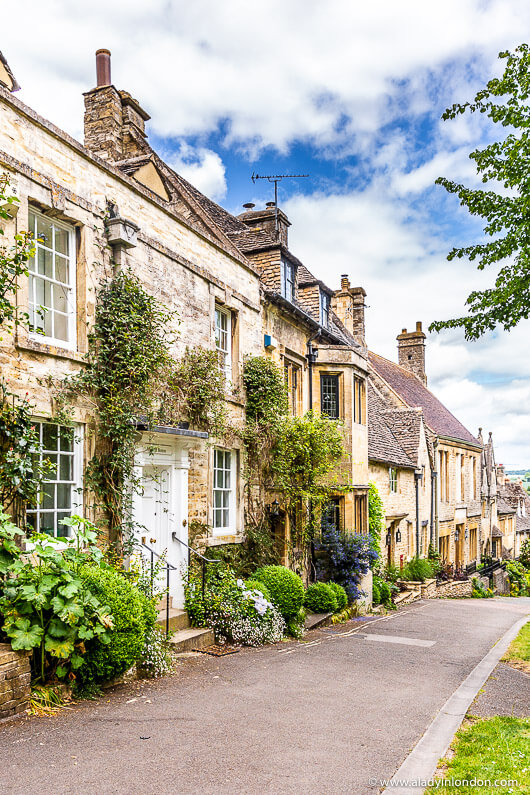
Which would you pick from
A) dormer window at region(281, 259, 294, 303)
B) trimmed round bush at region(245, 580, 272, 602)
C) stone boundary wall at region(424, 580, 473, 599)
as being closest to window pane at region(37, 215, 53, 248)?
trimmed round bush at region(245, 580, 272, 602)

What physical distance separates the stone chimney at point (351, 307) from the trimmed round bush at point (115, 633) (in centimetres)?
2257

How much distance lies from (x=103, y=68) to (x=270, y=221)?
272 inches

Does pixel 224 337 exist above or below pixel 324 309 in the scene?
below

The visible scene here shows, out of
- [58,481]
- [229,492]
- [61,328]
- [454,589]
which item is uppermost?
[61,328]

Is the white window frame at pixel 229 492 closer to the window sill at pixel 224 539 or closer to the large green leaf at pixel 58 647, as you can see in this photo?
the window sill at pixel 224 539

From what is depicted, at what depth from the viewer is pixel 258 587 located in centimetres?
1242

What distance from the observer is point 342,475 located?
58.2 feet

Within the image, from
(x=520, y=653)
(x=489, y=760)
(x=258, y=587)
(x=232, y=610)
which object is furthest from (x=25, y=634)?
(x=520, y=653)

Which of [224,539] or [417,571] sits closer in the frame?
[224,539]

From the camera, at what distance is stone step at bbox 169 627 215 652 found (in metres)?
10.2

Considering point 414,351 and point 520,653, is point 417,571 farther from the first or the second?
point 414,351

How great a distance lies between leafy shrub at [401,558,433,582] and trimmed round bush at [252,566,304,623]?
43.0 feet

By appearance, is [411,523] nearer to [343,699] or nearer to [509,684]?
[509,684]

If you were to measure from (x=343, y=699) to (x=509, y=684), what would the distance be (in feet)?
9.34
